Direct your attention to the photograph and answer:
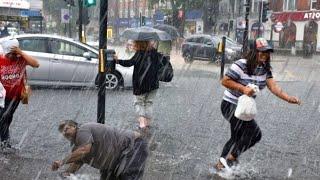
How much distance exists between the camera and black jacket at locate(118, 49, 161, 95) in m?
7.65

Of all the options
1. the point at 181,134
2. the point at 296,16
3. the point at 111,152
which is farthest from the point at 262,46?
the point at 296,16

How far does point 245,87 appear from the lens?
18.4 feet

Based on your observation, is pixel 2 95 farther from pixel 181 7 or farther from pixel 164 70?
pixel 181 7

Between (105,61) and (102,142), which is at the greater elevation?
(105,61)

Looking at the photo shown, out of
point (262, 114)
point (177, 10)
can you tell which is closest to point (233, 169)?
point (262, 114)

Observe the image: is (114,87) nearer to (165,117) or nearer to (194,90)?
(194,90)

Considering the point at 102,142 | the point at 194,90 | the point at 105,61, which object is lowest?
the point at 194,90

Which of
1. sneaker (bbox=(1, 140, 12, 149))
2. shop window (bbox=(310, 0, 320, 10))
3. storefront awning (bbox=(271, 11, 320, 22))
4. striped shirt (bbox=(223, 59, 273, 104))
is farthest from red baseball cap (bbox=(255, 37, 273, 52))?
shop window (bbox=(310, 0, 320, 10))

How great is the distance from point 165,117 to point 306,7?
46269 mm

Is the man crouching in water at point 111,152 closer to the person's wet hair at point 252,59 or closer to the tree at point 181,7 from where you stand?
the person's wet hair at point 252,59

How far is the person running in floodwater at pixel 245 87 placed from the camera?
5.62m

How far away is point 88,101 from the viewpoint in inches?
456

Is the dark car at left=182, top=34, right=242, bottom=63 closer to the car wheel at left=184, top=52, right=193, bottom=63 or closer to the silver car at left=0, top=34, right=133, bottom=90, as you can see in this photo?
the car wheel at left=184, top=52, right=193, bottom=63

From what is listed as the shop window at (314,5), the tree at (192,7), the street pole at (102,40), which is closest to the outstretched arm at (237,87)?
the street pole at (102,40)
